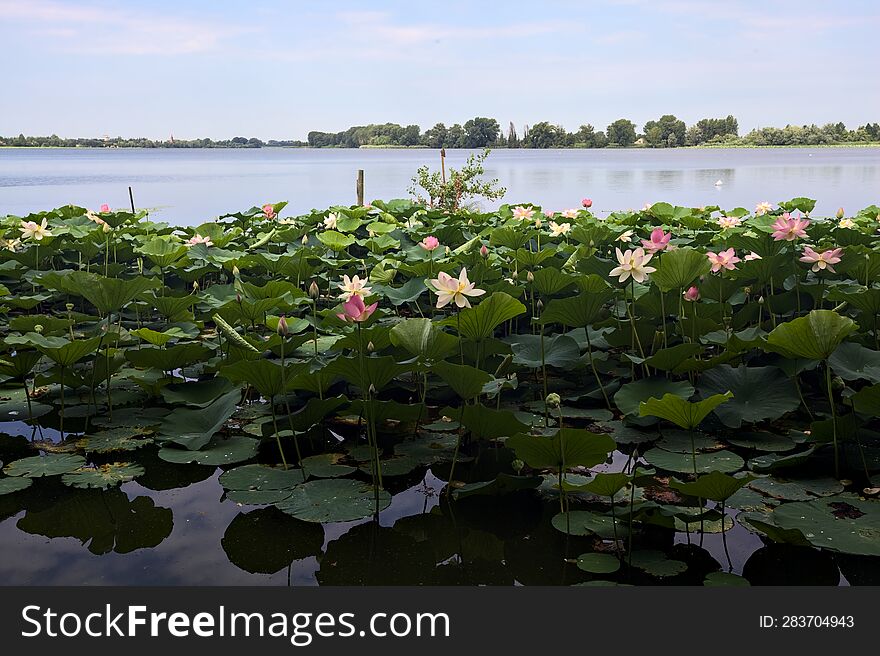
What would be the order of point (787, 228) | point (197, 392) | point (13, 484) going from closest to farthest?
point (13, 484) → point (197, 392) → point (787, 228)

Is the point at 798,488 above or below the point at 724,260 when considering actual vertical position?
below

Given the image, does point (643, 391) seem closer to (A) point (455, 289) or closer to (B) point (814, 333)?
(B) point (814, 333)

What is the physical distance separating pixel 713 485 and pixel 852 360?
1062 millimetres

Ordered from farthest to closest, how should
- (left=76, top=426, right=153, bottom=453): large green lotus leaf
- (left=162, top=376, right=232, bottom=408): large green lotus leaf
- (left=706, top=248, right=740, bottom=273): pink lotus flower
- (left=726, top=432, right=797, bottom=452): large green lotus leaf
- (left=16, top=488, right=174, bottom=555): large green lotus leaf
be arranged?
(left=706, top=248, right=740, bottom=273): pink lotus flower → (left=162, top=376, right=232, bottom=408): large green lotus leaf → (left=76, top=426, right=153, bottom=453): large green lotus leaf → (left=726, top=432, right=797, bottom=452): large green lotus leaf → (left=16, top=488, right=174, bottom=555): large green lotus leaf

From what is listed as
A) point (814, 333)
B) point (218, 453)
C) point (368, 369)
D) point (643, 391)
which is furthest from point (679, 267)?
point (218, 453)

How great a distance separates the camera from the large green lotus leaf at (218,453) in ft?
7.93

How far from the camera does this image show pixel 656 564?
183 cm

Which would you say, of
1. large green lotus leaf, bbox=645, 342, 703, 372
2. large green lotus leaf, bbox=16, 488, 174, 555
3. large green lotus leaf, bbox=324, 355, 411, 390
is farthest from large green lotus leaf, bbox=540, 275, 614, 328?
large green lotus leaf, bbox=16, 488, 174, 555

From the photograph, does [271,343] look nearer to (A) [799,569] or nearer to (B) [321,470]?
(B) [321,470]

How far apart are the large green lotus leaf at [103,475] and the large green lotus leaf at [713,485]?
5.38 ft

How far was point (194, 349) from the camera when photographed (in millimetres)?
2850

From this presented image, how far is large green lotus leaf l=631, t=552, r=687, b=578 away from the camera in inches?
70.7

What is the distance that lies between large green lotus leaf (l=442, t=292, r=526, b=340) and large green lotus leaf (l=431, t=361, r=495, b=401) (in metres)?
0.25

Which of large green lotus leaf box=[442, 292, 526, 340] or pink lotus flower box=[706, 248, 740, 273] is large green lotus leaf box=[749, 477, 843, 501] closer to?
large green lotus leaf box=[442, 292, 526, 340]
